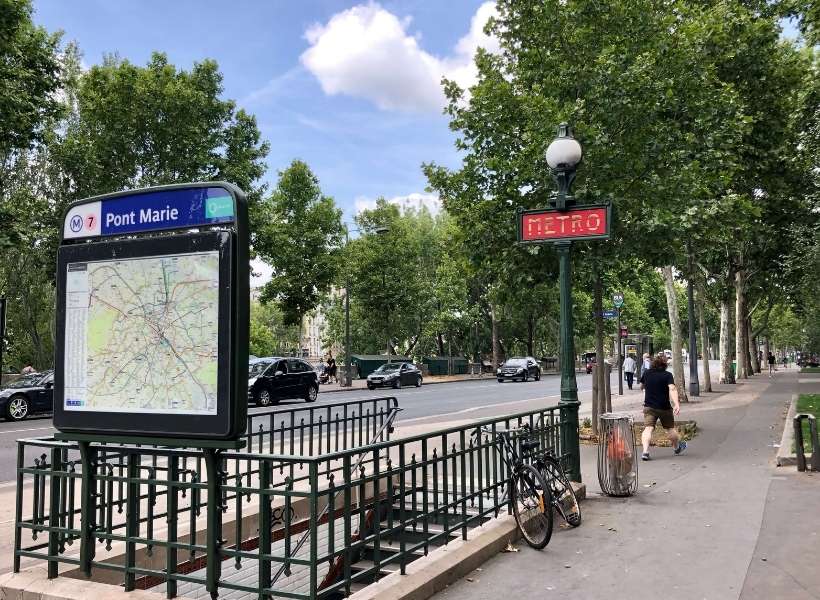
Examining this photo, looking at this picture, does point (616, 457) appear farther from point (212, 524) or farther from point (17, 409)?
point (17, 409)

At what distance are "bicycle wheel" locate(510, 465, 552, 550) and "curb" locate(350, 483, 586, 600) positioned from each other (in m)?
0.13

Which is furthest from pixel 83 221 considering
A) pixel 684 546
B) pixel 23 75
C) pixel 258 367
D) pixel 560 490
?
pixel 258 367

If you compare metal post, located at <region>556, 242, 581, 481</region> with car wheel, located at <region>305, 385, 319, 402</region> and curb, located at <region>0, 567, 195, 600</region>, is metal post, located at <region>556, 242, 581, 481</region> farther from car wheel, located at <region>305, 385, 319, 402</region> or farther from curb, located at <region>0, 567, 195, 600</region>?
car wheel, located at <region>305, 385, 319, 402</region>

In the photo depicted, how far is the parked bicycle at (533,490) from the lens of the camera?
20.6ft

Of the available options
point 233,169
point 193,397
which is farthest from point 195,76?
point 193,397

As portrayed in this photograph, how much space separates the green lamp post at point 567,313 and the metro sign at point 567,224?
99 millimetres

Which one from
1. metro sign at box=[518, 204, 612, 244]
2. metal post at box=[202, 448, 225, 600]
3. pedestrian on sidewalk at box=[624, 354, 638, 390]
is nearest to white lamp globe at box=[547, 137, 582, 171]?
metro sign at box=[518, 204, 612, 244]

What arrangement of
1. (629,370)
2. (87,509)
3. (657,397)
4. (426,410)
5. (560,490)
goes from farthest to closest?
(629,370) < (426,410) < (657,397) < (560,490) < (87,509)

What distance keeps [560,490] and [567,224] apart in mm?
3158

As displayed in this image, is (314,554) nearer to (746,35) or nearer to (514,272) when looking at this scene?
(514,272)

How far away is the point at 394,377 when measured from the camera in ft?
123

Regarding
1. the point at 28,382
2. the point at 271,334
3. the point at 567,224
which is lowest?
the point at 28,382

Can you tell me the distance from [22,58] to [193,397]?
21654 millimetres

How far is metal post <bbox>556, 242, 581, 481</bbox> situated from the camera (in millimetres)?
8242
